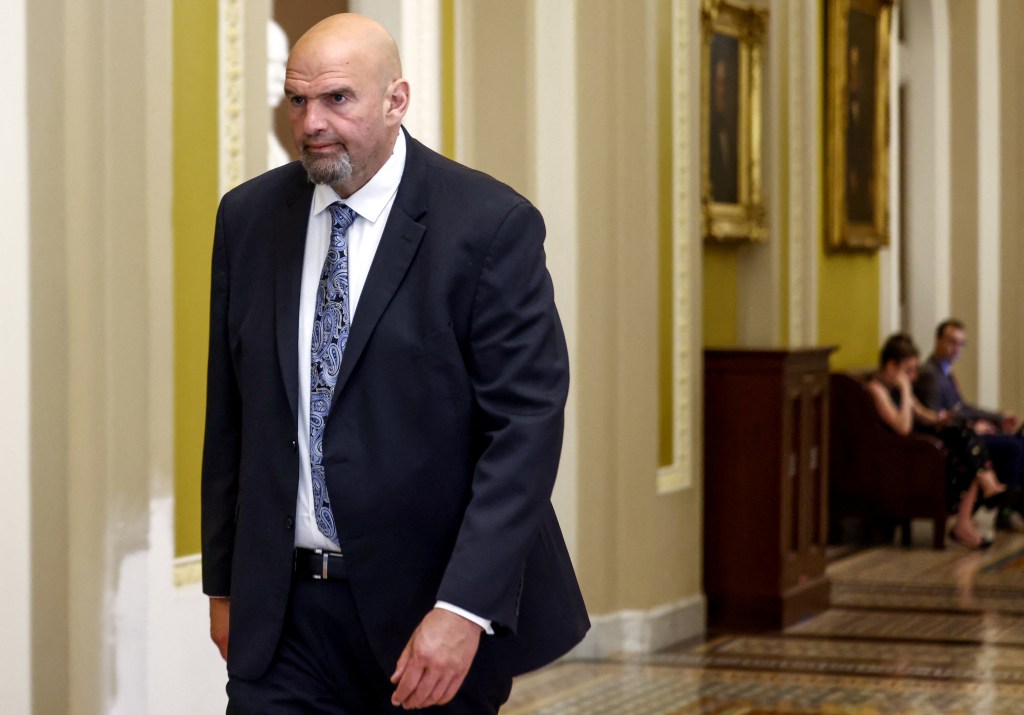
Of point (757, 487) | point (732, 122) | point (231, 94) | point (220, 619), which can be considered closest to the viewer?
point (220, 619)

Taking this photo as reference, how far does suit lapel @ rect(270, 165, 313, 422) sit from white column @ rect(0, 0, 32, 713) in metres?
1.33

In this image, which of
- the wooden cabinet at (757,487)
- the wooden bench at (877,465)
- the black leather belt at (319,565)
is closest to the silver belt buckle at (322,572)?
the black leather belt at (319,565)

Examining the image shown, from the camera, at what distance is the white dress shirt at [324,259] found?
2.65 m

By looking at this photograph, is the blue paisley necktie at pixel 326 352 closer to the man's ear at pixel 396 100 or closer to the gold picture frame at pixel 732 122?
the man's ear at pixel 396 100

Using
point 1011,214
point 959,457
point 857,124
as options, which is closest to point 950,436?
point 959,457

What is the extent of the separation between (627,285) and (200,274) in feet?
8.56

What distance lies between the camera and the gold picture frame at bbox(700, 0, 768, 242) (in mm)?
8203

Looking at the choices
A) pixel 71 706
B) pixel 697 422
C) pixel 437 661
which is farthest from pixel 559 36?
pixel 437 661

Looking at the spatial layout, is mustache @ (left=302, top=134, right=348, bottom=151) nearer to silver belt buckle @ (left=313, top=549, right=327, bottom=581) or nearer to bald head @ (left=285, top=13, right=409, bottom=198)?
bald head @ (left=285, top=13, right=409, bottom=198)

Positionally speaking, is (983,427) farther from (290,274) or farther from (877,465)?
(290,274)

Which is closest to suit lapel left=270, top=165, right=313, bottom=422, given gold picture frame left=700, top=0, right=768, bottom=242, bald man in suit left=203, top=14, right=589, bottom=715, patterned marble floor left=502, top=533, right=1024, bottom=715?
bald man in suit left=203, top=14, right=589, bottom=715

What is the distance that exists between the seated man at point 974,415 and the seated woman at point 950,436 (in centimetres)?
14

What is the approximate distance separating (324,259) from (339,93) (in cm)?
30

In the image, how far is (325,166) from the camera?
101 inches
